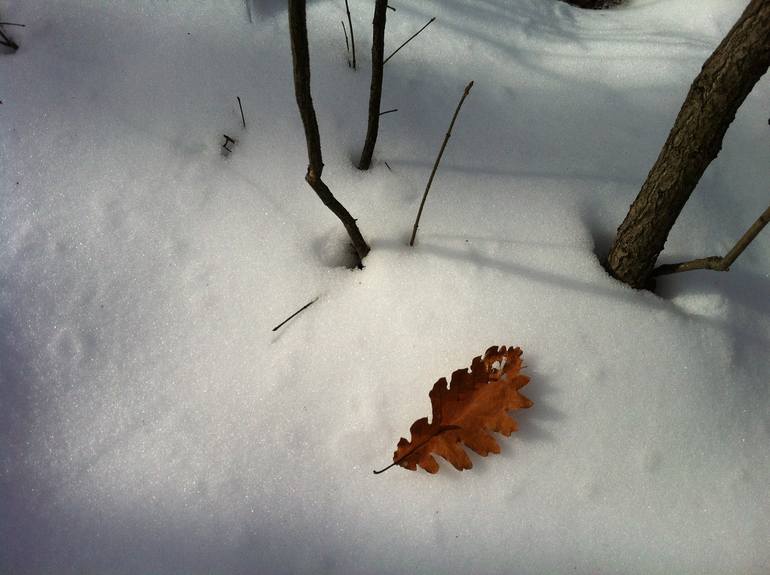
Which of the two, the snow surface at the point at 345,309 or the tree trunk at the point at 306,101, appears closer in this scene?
the tree trunk at the point at 306,101

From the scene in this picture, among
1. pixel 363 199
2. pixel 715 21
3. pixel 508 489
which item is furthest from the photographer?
pixel 715 21

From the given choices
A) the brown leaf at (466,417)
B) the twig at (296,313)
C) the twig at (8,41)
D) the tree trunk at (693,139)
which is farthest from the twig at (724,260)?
the twig at (8,41)

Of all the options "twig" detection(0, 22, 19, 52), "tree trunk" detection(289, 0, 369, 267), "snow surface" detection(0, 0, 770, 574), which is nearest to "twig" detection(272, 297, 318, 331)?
"snow surface" detection(0, 0, 770, 574)

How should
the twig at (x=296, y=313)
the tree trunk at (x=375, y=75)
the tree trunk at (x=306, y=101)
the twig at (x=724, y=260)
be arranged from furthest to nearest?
the twig at (x=296, y=313) < the tree trunk at (x=375, y=75) < the twig at (x=724, y=260) < the tree trunk at (x=306, y=101)

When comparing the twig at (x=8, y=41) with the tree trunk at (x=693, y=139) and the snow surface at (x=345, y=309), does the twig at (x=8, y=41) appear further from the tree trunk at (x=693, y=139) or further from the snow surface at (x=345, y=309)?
the tree trunk at (x=693, y=139)

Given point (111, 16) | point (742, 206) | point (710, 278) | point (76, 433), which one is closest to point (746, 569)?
point (710, 278)

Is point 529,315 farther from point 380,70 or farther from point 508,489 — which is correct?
point 380,70

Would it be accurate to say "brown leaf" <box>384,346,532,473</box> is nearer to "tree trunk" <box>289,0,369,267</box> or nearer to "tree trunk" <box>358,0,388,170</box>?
"tree trunk" <box>289,0,369,267</box>
